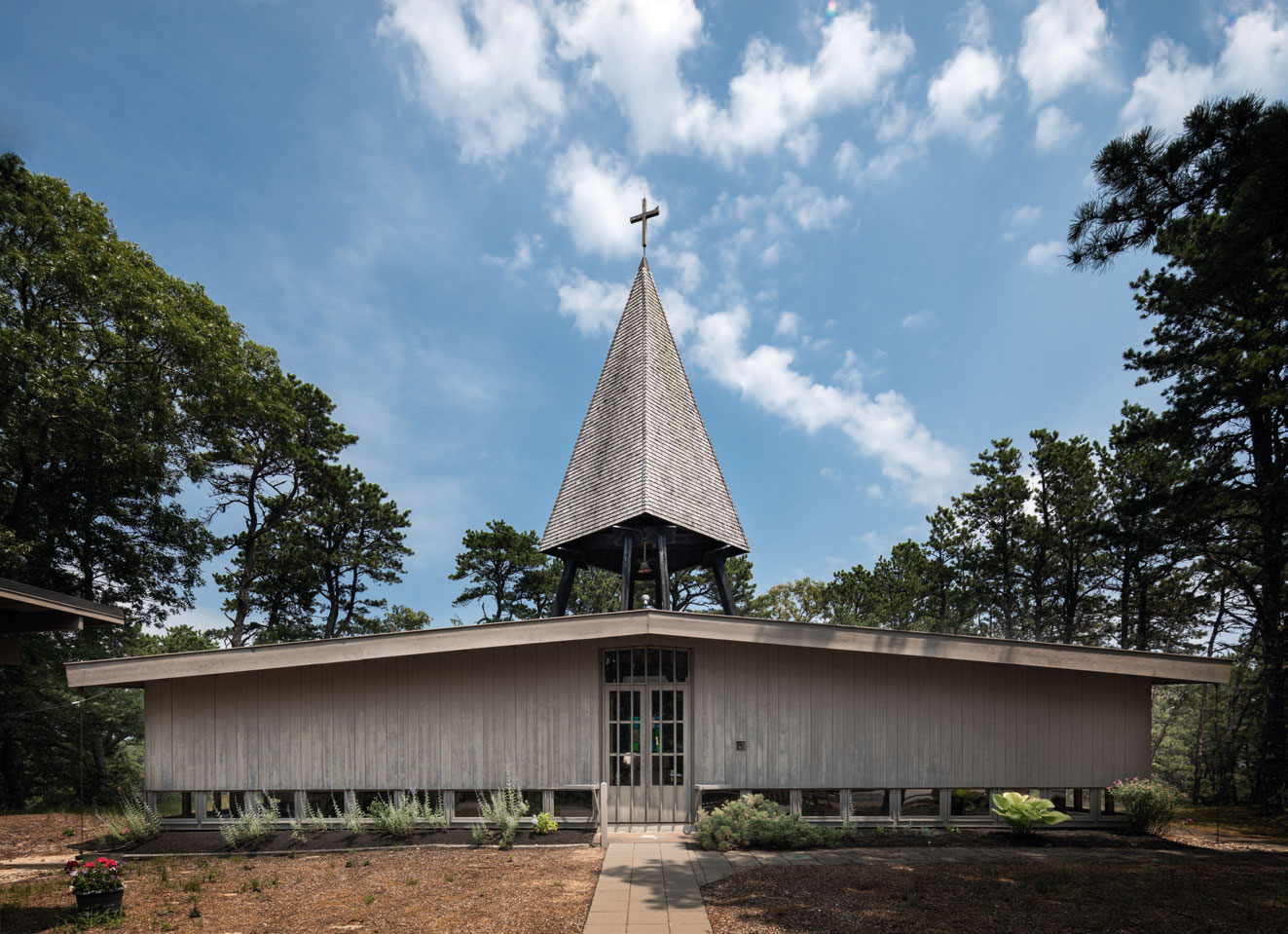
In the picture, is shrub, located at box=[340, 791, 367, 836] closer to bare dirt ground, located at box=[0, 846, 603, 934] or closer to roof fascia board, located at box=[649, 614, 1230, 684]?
bare dirt ground, located at box=[0, 846, 603, 934]

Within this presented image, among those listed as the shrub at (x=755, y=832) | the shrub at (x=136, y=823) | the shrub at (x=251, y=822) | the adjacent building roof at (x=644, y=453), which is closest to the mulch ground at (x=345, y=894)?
the shrub at (x=251, y=822)

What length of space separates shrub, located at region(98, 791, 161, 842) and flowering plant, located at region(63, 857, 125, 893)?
3544 mm

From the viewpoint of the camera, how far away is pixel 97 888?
20.6 feet

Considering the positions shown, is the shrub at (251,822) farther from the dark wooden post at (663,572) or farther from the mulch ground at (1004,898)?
the mulch ground at (1004,898)

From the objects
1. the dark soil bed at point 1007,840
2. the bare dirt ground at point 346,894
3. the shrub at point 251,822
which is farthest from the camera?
the shrub at point 251,822

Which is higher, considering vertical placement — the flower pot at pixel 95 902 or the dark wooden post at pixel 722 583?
the dark wooden post at pixel 722 583

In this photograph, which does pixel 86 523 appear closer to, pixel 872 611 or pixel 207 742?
pixel 207 742

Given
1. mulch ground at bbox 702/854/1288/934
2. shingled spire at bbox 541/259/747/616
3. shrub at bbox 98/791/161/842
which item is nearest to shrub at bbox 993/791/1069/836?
mulch ground at bbox 702/854/1288/934

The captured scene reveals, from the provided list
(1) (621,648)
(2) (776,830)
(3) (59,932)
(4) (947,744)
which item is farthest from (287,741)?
(4) (947,744)

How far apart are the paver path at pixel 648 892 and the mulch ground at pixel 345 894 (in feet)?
0.60

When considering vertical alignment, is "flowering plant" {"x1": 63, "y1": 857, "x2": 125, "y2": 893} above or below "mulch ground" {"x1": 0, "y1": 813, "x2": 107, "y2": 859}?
above

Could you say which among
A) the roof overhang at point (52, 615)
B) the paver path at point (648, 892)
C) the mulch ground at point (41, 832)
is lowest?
the mulch ground at point (41, 832)

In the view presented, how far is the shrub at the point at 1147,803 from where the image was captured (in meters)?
9.52

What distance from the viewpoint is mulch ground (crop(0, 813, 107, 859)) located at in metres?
9.88
